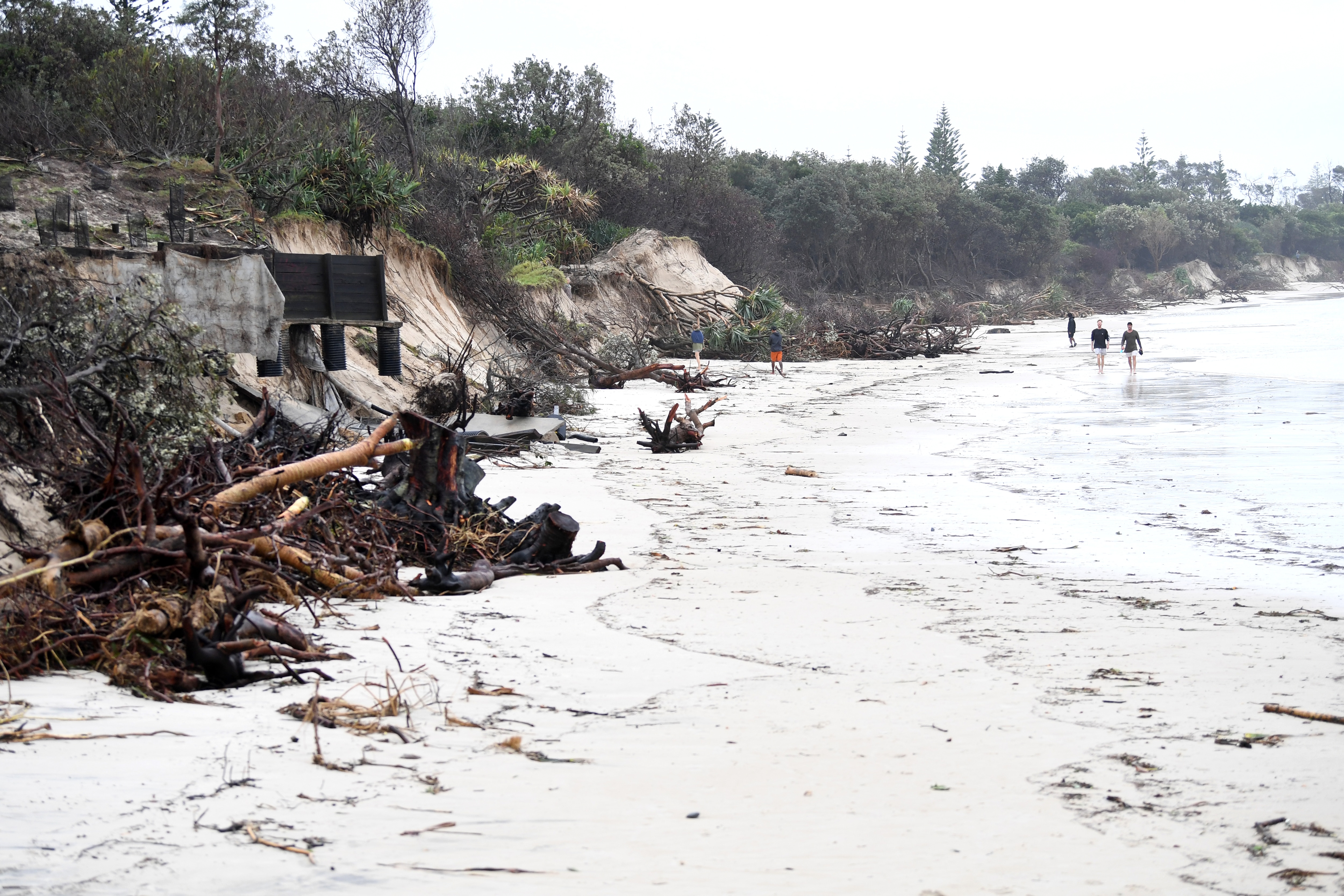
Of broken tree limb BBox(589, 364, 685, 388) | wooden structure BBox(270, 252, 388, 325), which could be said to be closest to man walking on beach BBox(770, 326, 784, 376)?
broken tree limb BBox(589, 364, 685, 388)

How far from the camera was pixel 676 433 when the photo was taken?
46.5 ft

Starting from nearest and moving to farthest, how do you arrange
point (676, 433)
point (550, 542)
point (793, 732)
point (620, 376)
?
point (793, 732), point (550, 542), point (676, 433), point (620, 376)

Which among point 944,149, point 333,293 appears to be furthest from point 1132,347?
point 944,149

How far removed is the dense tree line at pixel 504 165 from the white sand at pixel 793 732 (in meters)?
13.1

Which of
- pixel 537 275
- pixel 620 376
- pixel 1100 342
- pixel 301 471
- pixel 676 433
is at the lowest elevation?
pixel 676 433

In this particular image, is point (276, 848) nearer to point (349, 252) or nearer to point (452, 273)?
point (349, 252)

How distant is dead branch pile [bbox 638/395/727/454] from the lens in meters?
13.8

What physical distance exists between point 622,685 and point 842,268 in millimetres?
52541

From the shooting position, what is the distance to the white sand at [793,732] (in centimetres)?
293

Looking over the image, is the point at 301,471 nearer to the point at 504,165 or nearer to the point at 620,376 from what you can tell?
the point at 620,376

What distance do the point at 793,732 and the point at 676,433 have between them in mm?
10174

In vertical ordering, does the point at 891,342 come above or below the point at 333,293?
below

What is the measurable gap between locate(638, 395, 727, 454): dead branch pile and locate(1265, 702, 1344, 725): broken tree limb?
953 cm

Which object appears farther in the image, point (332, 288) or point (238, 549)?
point (332, 288)
